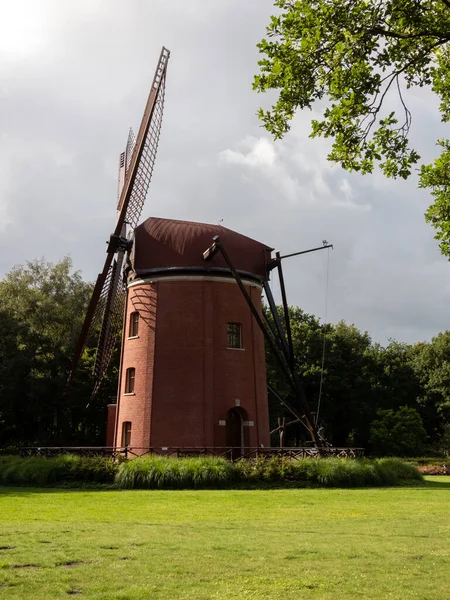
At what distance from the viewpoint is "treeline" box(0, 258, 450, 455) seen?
4238 centimetres

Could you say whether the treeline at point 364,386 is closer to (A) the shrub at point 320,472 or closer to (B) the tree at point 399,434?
(B) the tree at point 399,434

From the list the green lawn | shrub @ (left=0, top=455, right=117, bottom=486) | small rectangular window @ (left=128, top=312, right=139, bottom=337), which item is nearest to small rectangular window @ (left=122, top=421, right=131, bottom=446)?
small rectangular window @ (left=128, top=312, right=139, bottom=337)

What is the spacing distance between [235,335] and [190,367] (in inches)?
119

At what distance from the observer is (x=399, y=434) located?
1842 inches

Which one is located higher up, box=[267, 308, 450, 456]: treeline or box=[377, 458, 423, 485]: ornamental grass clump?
box=[267, 308, 450, 456]: treeline

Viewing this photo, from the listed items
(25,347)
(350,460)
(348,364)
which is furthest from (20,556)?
(348,364)

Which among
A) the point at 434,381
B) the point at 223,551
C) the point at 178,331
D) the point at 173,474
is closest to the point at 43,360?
the point at 178,331

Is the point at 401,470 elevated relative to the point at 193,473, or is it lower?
elevated

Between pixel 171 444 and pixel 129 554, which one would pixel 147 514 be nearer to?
pixel 129 554

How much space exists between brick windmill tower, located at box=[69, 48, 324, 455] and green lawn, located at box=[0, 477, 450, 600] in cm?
1169

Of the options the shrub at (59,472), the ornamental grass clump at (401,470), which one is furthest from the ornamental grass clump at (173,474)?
the ornamental grass clump at (401,470)

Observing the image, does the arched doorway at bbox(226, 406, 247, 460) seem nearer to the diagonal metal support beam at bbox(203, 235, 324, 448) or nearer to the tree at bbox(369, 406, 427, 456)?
the diagonal metal support beam at bbox(203, 235, 324, 448)

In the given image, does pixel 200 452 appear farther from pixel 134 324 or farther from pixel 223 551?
pixel 223 551

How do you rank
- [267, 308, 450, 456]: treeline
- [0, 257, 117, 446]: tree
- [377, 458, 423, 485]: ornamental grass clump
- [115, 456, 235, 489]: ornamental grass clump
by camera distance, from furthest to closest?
[267, 308, 450, 456]: treeline, [0, 257, 117, 446]: tree, [377, 458, 423, 485]: ornamental grass clump, [115, 456, 235, 489]: ornamental grass clump
